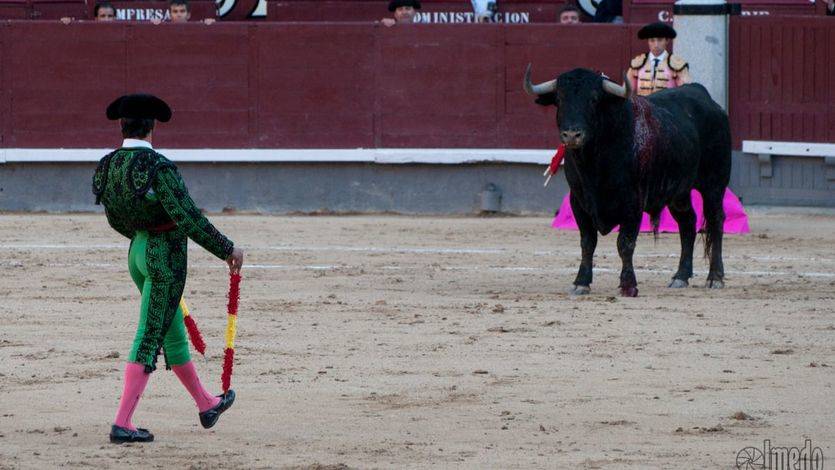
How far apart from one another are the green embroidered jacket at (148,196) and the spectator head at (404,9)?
858cm

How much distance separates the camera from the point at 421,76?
1377cm

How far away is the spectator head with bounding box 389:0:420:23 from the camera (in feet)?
44.8

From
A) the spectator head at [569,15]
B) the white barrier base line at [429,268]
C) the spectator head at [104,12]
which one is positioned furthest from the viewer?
the spectator head at [104,12]

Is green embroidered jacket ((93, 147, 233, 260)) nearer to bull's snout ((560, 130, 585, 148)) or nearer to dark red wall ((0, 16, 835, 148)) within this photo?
bull's snout ((560, 130, 585, 148))

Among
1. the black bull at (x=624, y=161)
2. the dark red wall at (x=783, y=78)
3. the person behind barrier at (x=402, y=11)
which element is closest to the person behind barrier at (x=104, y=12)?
the person behind barrier at (x=402, y=11)

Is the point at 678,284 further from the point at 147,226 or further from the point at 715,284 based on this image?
the point at 147,226

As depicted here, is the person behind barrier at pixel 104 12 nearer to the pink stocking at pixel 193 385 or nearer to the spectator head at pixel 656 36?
the spectator head at pixel 656 36

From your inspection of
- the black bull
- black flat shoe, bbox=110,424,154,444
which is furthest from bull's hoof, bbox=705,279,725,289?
black flat shoe, bbox=110,424,154,444

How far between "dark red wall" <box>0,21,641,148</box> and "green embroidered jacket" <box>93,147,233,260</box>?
8.61 meters

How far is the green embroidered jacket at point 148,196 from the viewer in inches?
201

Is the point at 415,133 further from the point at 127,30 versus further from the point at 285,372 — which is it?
the point at 285,372

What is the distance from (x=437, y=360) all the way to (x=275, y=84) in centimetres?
727

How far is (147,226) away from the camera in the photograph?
17.1ft

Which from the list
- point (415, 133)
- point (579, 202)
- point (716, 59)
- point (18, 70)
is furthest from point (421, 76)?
point (579, 202)
